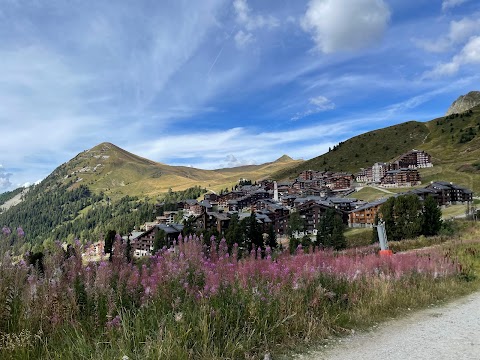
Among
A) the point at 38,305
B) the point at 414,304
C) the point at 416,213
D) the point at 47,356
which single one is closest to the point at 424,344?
the point at 414,304

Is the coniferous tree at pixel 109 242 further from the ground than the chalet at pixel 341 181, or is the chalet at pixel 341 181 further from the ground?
the chalet at pixel 341 181

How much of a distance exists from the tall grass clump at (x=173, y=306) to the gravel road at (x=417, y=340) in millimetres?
432

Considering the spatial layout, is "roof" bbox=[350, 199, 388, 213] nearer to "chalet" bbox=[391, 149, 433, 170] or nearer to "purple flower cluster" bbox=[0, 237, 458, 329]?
"chalet" bbox=[391, 149, 433, 170]

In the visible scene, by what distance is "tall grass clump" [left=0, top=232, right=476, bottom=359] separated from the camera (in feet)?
14.9

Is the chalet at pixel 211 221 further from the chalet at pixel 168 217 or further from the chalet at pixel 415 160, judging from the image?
the chalet at pixel 415 160

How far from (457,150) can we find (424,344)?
21221cm

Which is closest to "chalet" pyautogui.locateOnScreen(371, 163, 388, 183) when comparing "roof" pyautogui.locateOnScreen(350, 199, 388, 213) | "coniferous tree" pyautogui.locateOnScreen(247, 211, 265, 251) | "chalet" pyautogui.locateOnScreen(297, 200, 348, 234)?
"chalet" pyautogui.locateOnScreen(297, 200, 348, 234)

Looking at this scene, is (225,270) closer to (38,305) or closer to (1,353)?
(38,305)

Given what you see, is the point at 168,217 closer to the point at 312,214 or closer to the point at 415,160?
the point at 312,214

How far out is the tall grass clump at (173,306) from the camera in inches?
179

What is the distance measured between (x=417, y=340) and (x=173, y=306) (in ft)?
14.4

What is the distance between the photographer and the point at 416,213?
62.8 metres

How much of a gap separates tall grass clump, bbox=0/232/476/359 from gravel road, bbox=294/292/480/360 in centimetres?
43

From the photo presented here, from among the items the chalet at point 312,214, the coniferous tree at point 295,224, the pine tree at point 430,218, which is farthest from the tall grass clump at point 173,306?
the chalet at point 312,214
